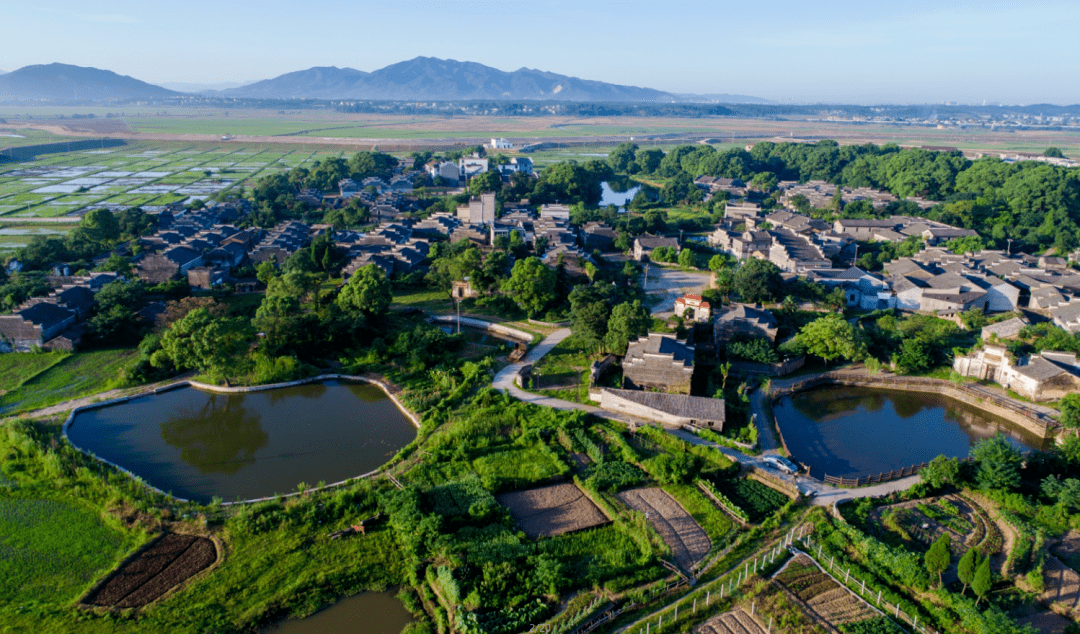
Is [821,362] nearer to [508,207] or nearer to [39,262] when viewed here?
[508,207]

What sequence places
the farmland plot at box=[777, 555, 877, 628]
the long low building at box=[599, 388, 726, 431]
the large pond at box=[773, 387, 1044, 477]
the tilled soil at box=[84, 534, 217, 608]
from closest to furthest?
the farmland plot at box=[777, 555, 877, 628]
the tilled soil at box=[84, 534, 217, 608]
the large pond at box=[773, 387, 1044, 477]
the long low building at box=[599, 388, 726, 431]

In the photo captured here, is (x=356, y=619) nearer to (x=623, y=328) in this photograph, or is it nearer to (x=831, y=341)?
(x=623, y=328)

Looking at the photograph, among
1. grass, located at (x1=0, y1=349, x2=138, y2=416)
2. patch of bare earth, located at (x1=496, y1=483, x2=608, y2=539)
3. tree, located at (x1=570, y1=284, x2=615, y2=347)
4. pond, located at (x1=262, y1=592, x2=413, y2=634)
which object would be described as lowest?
pond, located at (x1=262, y1=592, x2=413, y2=634)

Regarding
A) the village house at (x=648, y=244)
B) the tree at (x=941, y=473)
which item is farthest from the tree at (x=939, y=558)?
the village house at (x=648, y=244)

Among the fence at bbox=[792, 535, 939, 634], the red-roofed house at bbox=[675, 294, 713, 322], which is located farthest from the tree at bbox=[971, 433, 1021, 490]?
the red-roofed house at bbox=[675, 294, 713, 322]

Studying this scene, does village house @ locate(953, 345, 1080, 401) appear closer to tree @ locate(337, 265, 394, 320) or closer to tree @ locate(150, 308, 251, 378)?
tree @ locate(337, 265, 394, 320)

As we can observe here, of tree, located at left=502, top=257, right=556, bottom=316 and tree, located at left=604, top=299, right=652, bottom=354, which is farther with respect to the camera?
tree, located at left=502, top=257, right=556, bottom=316
